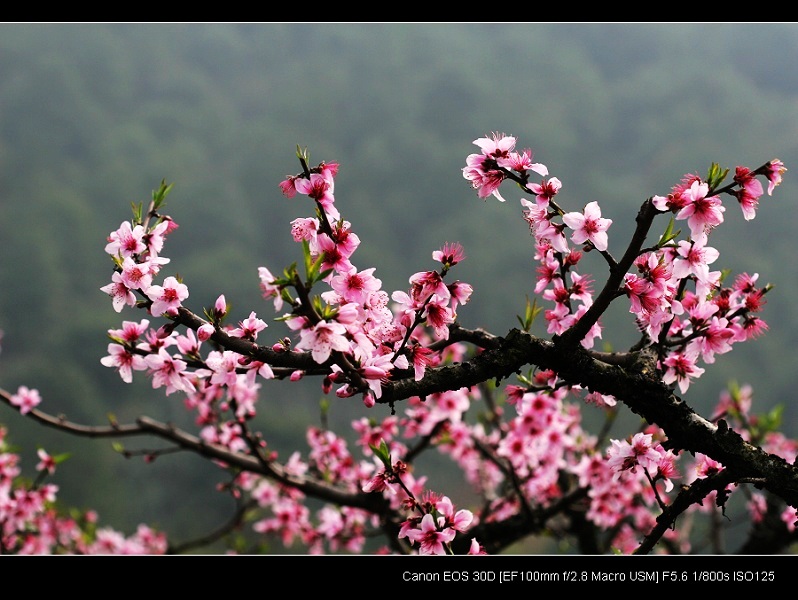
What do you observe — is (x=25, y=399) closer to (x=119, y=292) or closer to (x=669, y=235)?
(x=119, y=292)

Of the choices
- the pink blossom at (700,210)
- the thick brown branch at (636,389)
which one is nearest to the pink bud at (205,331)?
the thick brown branch at (636,389)

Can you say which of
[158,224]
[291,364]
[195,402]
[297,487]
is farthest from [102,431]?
[291,364]

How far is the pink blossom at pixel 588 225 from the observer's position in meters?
2.08

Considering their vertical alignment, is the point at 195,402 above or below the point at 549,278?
above

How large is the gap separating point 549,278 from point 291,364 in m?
1.32

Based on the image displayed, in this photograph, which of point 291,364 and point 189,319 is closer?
point 291,364

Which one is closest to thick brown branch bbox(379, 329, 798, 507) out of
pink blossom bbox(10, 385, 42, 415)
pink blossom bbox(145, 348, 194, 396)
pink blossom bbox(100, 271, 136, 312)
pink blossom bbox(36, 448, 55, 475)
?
pink blossom bbox(145, 348, 194, 396)

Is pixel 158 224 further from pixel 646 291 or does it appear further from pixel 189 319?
pixel 646 291

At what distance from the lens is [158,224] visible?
2387mm

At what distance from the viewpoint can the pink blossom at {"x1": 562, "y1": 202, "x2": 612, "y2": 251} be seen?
2.08 metres

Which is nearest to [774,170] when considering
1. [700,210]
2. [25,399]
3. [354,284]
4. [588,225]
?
[700,210]

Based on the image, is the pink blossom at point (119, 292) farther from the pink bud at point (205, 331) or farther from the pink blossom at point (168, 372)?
the pink bud at point (205, 331)

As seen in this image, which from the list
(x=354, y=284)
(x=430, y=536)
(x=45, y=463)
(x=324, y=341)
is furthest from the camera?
(x=45, y=463)

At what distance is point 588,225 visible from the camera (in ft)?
6.87
